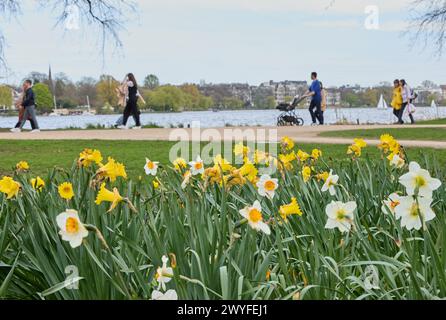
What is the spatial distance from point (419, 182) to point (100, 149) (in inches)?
407

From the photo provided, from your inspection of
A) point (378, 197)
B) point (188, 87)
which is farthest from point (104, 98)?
point (378, 197)

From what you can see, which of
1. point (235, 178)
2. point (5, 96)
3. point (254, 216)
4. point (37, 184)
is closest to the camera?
point (254, 216)

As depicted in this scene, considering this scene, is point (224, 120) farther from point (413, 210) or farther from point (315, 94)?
point (413, 210)

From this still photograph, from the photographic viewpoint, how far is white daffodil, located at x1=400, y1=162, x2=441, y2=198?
242cm

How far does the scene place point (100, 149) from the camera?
40.6 ft

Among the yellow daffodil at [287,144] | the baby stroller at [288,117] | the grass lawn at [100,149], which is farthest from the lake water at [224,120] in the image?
the yellow daffodil at [287,144]

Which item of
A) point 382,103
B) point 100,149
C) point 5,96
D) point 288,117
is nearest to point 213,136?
point 100,149

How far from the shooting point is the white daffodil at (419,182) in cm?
242

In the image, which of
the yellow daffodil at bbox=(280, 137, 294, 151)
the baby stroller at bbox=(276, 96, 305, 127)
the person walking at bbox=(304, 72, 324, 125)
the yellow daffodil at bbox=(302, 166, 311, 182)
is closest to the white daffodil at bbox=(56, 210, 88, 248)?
the yellow daffodil at bbox=(302, 166, 311, 182)

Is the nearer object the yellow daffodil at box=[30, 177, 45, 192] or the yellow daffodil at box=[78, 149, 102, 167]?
the yellow daffodil at box=[78, 149, 102, 167]

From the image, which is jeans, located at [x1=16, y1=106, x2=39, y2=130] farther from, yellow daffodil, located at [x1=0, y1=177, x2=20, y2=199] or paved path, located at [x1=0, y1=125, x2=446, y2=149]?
yellow daffodil, located at [x1=0, y1=177, x2=20, y2=199]

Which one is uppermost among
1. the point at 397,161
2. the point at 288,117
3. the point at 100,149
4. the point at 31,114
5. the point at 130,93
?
the point at 397,161

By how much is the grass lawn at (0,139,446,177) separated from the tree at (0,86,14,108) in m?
12.1
